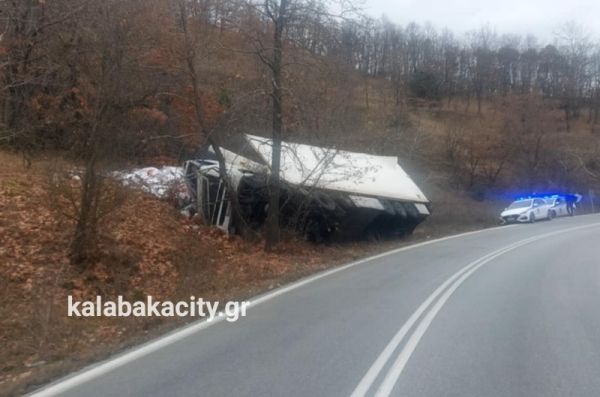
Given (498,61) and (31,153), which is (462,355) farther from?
(498,61)

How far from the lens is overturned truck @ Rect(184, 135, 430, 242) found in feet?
72.9

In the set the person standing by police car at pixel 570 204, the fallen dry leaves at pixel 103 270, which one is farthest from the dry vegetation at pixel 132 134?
the person standing by police car at pixel 570 204

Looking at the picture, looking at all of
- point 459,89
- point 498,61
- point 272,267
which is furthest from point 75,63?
point 498,61

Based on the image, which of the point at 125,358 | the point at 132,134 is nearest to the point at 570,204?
the point at 132,134

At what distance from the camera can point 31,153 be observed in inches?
864

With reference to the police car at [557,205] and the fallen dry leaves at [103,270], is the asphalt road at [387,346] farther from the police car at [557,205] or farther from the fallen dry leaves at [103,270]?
the police car at [557,205]

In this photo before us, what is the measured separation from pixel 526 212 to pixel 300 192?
69.9ft

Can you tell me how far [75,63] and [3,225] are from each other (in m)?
5.95

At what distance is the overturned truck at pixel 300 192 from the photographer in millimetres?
22219

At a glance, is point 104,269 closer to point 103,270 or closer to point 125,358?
point 103,270

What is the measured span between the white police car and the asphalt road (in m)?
23.9

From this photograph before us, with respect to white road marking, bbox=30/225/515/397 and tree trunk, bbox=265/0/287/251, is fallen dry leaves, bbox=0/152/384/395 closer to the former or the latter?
white road marking, bbox=30/225/515/397

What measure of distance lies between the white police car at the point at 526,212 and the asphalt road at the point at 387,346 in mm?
23913

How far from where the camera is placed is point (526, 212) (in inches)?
1555
